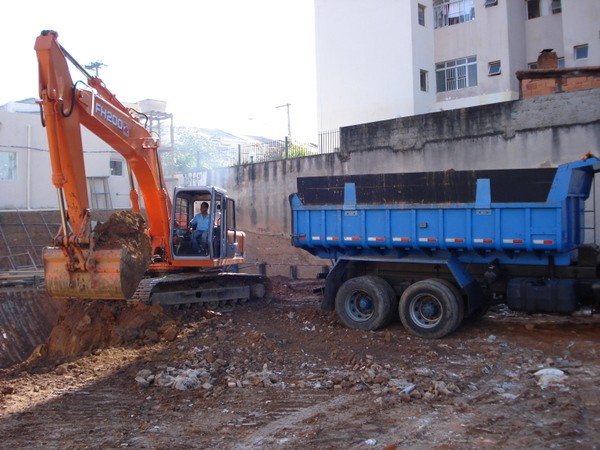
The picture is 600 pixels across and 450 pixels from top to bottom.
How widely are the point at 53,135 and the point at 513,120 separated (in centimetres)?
1028

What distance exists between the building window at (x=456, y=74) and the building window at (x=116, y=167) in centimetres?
1367

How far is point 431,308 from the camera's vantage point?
9.42 metres

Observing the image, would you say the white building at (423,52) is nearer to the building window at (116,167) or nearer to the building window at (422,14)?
the building window at (422,14)

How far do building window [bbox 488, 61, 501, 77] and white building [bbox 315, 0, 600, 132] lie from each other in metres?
0.04

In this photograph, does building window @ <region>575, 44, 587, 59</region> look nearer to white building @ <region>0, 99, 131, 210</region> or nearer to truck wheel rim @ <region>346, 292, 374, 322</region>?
truck wheel rim @ <region>346, 292, 374, 322</region>

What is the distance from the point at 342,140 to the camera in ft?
57.6

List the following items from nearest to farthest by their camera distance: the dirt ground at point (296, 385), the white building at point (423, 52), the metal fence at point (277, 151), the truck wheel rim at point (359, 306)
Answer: the dirt ground at point (296, 385) → the truck wheel rim at point (359, 306) → the metal fence at point (277, 151) → the white building at point (423, 52)

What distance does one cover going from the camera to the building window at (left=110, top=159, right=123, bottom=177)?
84.0ft

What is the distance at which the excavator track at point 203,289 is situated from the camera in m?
10.6

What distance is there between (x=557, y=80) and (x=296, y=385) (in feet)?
35.7

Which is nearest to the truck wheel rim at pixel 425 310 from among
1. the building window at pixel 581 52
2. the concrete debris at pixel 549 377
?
the concrete debris at pixel 549 377

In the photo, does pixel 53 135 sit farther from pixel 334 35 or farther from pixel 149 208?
pixel 334 35

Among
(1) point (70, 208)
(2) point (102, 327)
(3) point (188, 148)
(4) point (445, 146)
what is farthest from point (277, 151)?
(3) point (188, 148)

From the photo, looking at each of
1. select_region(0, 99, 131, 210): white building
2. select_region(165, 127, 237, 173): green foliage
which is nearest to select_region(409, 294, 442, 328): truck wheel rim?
select_region(0, 99, 131, 210): white building
